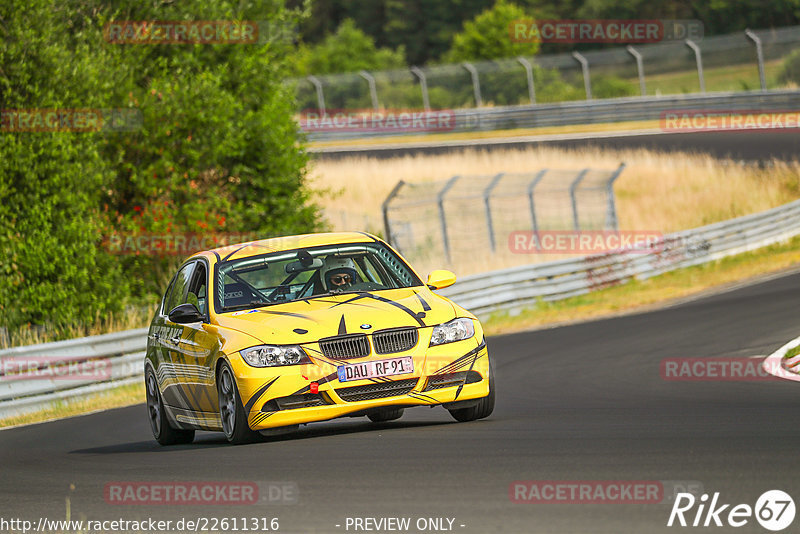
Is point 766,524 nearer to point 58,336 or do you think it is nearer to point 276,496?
point 276,496

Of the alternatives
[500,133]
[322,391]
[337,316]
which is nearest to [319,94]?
[500,133]

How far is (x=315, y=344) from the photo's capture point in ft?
29.2

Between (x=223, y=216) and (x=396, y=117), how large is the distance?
2558cm

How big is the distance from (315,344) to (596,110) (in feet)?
131

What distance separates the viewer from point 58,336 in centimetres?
2081

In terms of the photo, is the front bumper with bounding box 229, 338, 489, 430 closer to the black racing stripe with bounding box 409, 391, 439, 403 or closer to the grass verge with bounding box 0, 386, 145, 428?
the black racing stripe with bounding box 409, 391, 439, 403

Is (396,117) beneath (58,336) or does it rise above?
above

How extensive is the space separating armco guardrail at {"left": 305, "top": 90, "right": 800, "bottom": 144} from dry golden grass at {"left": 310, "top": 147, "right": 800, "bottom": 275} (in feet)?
10.2

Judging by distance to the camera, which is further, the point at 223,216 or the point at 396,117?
the point at 396,117

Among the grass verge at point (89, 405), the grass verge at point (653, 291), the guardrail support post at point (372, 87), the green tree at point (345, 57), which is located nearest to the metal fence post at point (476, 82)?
the guardrail support post at point (372, 87)

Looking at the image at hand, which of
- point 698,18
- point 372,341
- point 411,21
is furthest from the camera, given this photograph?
point 411,21

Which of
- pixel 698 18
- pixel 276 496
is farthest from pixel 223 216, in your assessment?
pixel 698 18

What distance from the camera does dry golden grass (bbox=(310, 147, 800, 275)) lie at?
34.1m

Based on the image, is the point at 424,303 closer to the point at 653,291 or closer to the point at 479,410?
the point at 479,410
